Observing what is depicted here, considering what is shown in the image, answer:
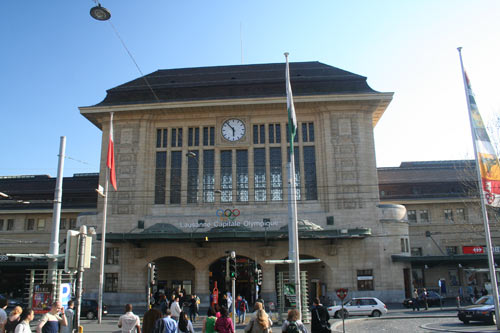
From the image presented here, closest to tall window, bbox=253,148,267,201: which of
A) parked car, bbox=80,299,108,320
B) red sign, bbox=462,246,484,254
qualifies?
parked car, bbox=80,299,108,320

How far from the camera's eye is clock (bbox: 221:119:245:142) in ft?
143

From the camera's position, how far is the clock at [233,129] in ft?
143

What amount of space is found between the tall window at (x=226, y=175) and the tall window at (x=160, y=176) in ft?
18.5

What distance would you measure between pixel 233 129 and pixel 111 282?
18.3m

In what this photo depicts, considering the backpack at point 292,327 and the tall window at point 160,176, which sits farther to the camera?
the tall window at point 160,176

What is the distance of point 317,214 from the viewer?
132 ft

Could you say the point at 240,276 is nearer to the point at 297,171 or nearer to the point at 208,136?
the point at 297,171

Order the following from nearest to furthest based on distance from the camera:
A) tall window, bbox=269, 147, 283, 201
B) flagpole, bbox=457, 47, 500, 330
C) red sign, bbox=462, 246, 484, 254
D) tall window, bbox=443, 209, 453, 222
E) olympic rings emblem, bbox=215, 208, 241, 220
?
flagpole, bbox=457, 47, 500, 330 → olympic rings emblem, bbox=215, 208, 241, 220 → red sign, bbox=462, 246, 484, 254 → tall window, bbox=269, 147, 283, 201 → tall window, bbox=443, 209, 453, 222

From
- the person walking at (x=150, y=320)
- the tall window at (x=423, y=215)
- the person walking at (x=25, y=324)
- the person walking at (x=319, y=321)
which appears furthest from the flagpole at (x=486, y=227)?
the tall window at (x=423, y=215)

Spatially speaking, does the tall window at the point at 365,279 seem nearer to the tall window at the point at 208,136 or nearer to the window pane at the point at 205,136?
the tall window at the point at 208,136

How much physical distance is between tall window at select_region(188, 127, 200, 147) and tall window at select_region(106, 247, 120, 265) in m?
12.2

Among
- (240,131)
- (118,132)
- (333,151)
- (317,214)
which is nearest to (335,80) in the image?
(333,151)

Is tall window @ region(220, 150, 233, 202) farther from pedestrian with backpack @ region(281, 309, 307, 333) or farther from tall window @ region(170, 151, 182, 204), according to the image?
pedestrian with backpack @ region(281, 309, 307, 333)

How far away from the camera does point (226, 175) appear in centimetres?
4253
